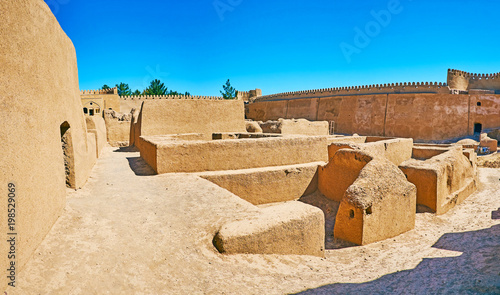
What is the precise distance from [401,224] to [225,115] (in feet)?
23.7

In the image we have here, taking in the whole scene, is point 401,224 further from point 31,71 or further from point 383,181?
point 31,71

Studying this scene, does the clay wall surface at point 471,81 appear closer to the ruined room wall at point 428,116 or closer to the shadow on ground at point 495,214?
the ruined room wall at point 428,116

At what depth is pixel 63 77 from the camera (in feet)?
15.0

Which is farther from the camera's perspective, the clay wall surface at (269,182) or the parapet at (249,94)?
the parapet at (249,94)

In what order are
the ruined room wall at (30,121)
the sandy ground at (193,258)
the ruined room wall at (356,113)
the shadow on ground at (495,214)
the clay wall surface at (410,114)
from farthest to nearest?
the ruined room wall at (356,113) < the clay wall surface at (410,114) < the shadow on ground at (495,214) < the sandy ground at (193,258) < the ruined room wall at (30,121)

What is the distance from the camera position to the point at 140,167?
7027 mm

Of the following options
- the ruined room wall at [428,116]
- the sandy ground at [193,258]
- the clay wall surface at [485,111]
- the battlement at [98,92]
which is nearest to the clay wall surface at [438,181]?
the sandy ground at [193,258]

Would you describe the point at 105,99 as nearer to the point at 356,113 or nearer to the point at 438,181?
the point at 356,113

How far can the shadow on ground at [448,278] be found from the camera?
10.1 feet

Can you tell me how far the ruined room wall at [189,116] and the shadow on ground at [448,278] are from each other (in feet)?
27.1

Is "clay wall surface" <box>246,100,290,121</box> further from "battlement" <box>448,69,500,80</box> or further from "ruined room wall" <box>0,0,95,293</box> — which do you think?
"ruined room wall" <box>0,0,95,293</box>

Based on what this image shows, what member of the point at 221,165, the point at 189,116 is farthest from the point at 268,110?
the point at 221,165

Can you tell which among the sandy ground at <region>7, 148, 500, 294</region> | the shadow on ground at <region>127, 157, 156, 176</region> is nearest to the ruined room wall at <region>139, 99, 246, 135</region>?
the shadow on ground at <region>127, 157, 156, 176</region>

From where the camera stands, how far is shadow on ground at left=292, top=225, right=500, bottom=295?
3.08 meters
